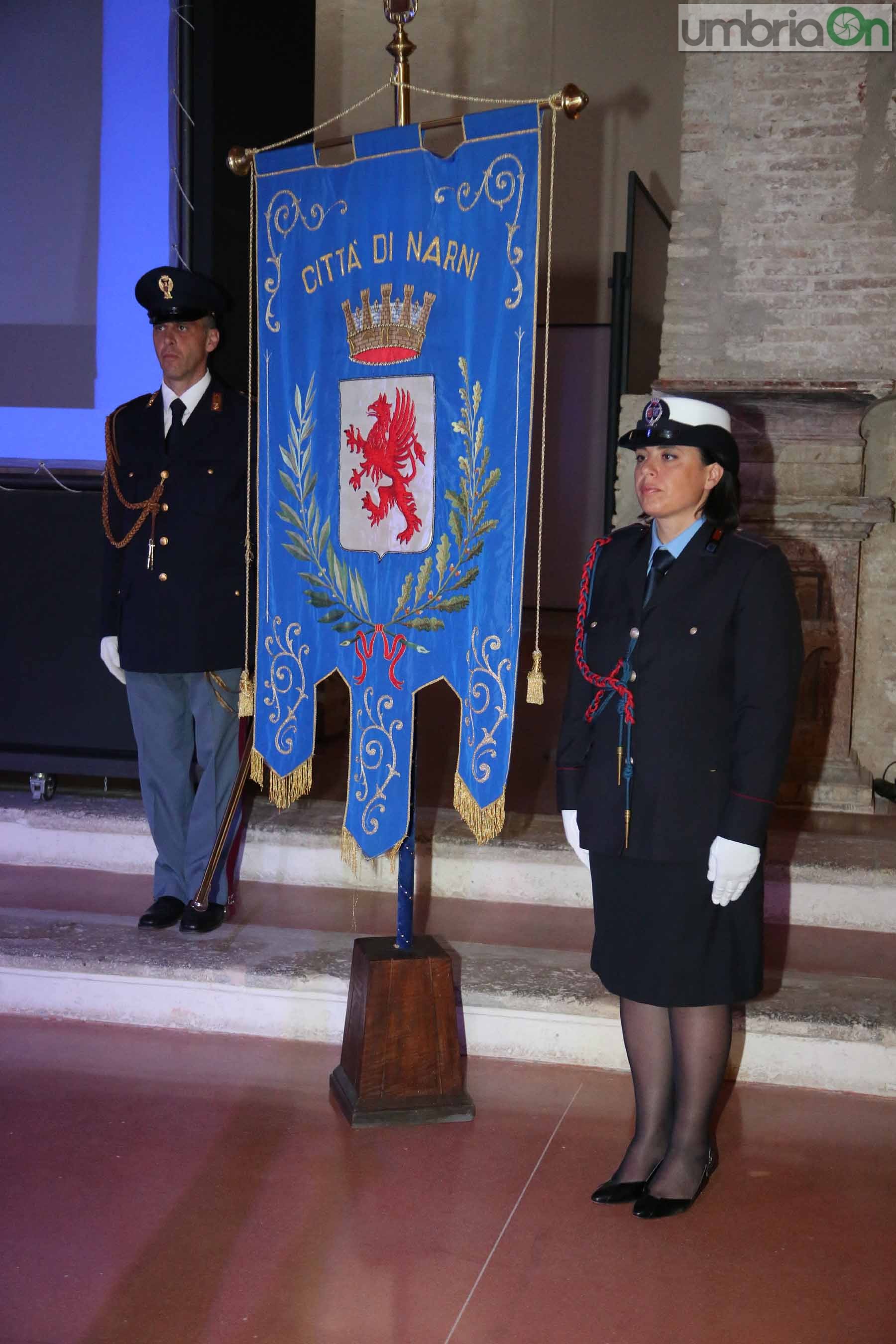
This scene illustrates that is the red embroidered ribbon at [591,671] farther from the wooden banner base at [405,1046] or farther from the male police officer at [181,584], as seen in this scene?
the male police officer at [181,584]

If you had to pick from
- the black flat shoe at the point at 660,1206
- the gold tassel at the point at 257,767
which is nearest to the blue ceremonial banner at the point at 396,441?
the gold tassel at the point at 257,767

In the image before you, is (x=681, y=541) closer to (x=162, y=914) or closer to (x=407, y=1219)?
(x=407, y=1219)

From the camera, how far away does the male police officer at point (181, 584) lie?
342cm

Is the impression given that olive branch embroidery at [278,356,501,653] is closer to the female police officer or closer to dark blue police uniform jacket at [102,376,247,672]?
the female police officer

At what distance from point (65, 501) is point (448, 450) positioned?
224 centimetres

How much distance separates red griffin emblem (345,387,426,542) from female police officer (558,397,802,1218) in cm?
54

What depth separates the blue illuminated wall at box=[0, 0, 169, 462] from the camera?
4285mm

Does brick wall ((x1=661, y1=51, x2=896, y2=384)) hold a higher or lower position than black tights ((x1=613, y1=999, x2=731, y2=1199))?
higher

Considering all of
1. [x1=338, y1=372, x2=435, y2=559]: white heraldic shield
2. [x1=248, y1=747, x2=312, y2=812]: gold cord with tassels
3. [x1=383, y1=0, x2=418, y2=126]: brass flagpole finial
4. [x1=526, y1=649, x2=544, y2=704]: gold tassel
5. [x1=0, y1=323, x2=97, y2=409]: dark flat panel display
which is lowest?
[x1=248, y1=747, x2=312, y2=812]: gold cord with tassels

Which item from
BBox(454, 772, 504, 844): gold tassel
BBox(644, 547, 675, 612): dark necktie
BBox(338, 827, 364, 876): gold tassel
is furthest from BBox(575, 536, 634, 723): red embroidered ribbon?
BBox(338, 827, 364, 876): gold tassel

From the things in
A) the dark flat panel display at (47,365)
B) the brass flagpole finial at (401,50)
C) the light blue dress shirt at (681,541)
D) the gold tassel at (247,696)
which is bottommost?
the gold tassel at (247,696)

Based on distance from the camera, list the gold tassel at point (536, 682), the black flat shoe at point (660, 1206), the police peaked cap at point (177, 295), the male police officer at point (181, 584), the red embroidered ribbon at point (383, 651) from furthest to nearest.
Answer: the male police officer at point (181, 584), the police peaked cap at point (177, 295), the red embroidered ribbon at point (383, 651), the gold tassel at point (536, 682), the black flat shoe at point (660, 1206)

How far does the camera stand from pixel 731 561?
2.25 meters

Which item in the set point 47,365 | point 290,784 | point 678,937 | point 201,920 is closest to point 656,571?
point 678,937
